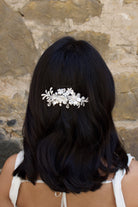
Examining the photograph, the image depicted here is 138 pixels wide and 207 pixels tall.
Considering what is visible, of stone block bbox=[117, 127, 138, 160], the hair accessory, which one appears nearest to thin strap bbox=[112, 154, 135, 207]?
the hair accessory

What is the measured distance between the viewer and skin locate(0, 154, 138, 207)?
108 centimetres

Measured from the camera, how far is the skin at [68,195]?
1085mm

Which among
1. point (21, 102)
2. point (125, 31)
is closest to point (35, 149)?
point (21, 102)

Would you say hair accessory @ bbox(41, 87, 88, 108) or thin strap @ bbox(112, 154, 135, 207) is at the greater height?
hair accessory @ bbox(41, 87, 88, 108)

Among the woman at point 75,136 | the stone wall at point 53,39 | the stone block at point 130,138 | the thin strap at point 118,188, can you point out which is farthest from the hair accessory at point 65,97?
the stone block at point 130,138

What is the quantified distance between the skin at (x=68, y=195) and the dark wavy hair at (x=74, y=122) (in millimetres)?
49

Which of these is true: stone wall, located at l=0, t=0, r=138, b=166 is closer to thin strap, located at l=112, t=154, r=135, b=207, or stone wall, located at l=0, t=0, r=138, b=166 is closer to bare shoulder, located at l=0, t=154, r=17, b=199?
bare shoulder, located at l=0, t=154, r=17, b=199

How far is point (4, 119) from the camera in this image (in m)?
1.78

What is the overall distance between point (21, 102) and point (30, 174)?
0.71 m

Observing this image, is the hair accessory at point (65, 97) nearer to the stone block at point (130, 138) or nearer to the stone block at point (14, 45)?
the stone block at point (14, 45)

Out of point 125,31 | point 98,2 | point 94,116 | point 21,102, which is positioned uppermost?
point 98,2

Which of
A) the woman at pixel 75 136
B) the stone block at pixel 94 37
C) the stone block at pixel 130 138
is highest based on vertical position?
the stone block at pixel 94 37

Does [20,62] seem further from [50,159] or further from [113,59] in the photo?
[50,159]

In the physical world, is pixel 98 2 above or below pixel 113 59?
above
